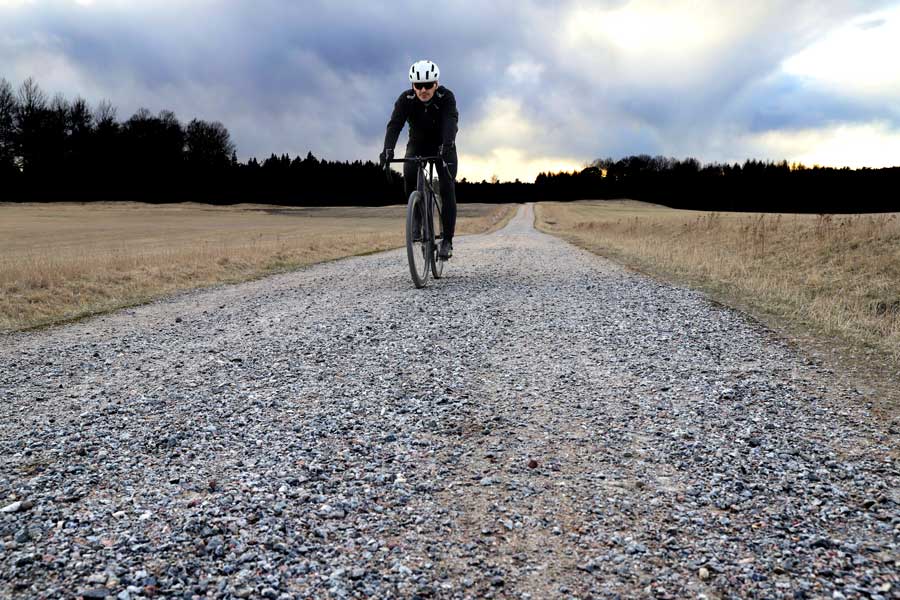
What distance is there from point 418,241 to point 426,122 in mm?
1673

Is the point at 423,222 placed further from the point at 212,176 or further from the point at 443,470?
the point at 212,176

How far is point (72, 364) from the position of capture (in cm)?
522

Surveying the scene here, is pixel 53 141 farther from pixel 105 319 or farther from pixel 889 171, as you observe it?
pixel 889 171

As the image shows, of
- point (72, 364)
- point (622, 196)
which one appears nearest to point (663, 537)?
point (72, 364)

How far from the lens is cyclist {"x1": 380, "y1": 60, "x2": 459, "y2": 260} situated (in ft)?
27.4

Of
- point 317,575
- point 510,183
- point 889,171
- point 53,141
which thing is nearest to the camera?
point 317,575

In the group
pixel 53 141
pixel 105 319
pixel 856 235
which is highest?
pixel 53 141

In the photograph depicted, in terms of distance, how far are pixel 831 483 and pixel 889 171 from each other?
96.2 meters

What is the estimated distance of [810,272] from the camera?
40.0 feet

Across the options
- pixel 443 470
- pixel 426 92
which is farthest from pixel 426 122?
pixel 443 470

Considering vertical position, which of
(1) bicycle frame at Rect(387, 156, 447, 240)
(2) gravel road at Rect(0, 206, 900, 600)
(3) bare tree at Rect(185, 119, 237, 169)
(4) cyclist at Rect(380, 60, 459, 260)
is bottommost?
(2) gravel road at Rect(0, 206, 900, 600)

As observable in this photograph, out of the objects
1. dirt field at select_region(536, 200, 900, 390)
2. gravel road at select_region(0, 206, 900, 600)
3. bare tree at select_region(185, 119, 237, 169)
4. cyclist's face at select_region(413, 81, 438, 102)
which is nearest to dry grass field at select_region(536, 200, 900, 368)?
dirt field at select_region(536, 200, 900, 390)

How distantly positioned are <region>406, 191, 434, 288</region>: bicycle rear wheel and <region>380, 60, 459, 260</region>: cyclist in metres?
0.46

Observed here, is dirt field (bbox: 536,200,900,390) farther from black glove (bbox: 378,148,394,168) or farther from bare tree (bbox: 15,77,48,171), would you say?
bare tree (bbox: 15,77,48,171)
